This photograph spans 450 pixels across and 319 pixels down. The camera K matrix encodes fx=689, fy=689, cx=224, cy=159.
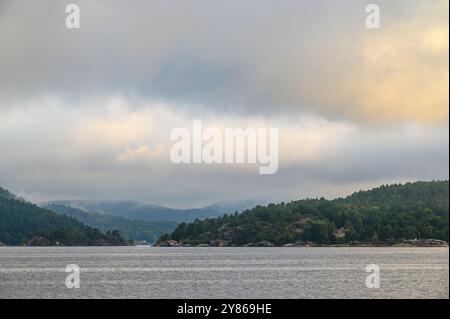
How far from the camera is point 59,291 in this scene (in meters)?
134
